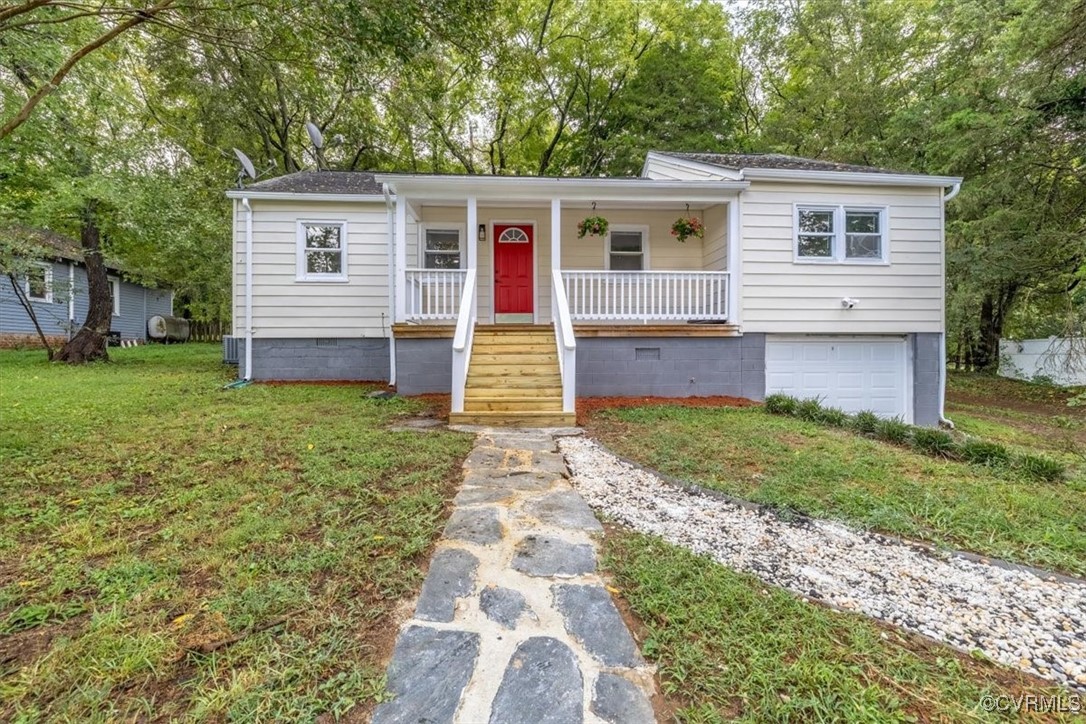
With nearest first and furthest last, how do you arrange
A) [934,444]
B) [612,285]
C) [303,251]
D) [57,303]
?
[934,444]
[612,285]
[303,251]
[57,303]

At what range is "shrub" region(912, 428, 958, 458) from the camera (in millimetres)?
4789

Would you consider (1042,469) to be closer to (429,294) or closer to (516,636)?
(516,636)

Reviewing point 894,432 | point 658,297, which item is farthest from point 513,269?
point 894,432

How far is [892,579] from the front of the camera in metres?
2.43

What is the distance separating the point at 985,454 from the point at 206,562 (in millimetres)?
6245

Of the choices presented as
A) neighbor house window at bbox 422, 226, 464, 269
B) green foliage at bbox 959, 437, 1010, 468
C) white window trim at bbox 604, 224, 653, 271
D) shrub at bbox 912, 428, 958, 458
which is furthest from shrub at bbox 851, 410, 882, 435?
neighbor house window at bbox 422, 226, 464, 269

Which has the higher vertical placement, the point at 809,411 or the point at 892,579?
the point at 809,411

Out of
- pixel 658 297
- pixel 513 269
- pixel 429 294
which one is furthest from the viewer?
pixel 513 269

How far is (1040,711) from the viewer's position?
5.33ft

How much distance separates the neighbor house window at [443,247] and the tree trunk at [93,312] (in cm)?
822

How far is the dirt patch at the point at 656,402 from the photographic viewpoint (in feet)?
23.0

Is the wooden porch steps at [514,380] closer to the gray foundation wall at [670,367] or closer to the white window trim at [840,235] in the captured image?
the gray foundation wall at [670,367]

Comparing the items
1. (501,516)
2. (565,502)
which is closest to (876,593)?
(565,502)

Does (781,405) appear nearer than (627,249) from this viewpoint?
Yes
